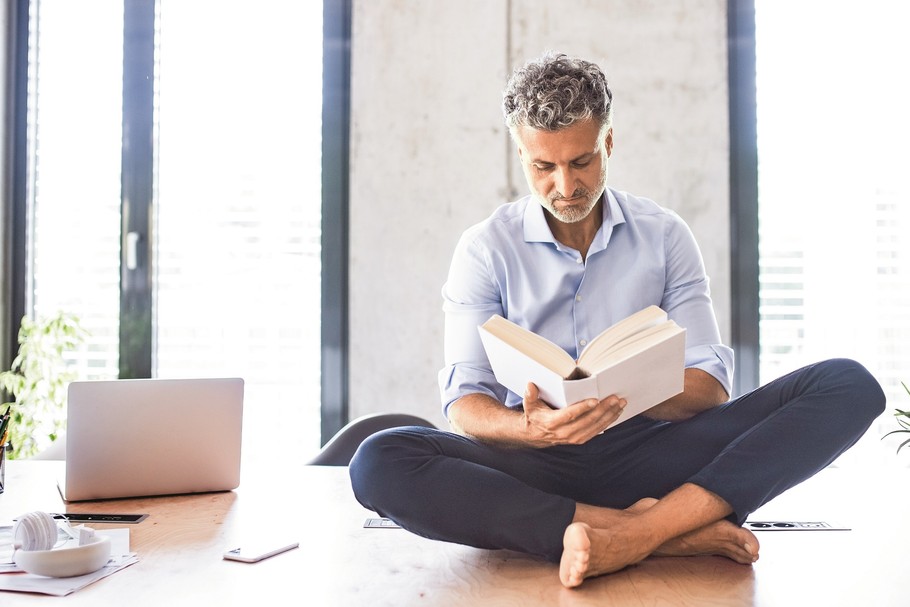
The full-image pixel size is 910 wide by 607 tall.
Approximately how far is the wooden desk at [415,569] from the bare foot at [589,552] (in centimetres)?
2

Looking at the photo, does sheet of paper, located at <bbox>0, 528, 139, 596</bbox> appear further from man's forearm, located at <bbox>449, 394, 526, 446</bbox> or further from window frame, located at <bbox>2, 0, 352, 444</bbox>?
window frame, located at <bbox>2, 0, 352, 444</bbox>

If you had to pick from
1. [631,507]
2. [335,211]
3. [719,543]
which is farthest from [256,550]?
[335,211]

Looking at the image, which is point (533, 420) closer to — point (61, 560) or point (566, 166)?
point (566, 166)

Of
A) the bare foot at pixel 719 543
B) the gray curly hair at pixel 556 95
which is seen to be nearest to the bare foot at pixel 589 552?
the bare foot at pixel 719 543

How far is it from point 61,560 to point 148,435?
59 cm

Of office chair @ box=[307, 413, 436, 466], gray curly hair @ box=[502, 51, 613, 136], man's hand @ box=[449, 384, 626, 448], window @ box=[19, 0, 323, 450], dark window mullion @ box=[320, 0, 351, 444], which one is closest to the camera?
man's hand @ box=[449, 384, 626, 448]

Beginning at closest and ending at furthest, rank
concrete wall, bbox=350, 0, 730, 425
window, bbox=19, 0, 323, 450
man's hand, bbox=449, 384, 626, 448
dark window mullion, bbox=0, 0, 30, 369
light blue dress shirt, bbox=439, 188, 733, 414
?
man's hand, bbox=449, 384, 626, 448 < light blue dress shirt, bbox=439, 188, 733, 414 < concrete wall, bbox=350, 0, 730, 425 < window, bbox=19, 0, 323, 450 < dark window mullion, bbox=0, 0, 30, 369

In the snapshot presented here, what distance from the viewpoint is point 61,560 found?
1321 millimetres

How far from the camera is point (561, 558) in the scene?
1.36 meters

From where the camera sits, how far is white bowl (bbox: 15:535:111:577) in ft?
4.31

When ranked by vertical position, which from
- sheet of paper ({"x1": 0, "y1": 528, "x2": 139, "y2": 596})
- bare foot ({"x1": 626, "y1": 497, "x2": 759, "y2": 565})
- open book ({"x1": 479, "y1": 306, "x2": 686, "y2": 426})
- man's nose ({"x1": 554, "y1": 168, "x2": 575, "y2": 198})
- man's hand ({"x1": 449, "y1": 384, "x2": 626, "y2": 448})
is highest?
man's nose ({"x1": 554, "y1": 168, "x2": 575, "y2": 198})

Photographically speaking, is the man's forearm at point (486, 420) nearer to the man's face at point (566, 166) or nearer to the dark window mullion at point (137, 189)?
the man's face at point (566, 166)

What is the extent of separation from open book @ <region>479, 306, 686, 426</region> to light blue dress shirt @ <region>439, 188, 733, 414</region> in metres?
0.38

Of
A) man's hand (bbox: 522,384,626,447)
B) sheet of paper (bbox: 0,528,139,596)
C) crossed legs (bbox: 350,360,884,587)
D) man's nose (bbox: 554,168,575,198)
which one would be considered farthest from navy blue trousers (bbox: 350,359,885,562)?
man's nose (bbox: 554,168,575,198)
